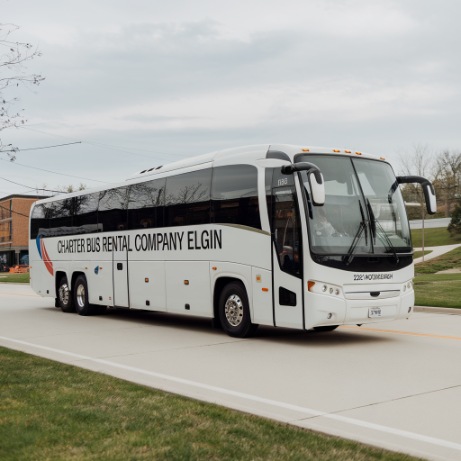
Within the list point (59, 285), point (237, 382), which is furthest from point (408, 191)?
point (237, 382)

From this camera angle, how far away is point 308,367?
9578 millimetres

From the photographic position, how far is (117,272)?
17109 millimetres

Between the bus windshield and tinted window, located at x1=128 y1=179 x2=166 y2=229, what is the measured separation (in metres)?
4.44

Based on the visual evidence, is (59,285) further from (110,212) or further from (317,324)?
(317,324)

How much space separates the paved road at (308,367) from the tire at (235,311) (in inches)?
8.6

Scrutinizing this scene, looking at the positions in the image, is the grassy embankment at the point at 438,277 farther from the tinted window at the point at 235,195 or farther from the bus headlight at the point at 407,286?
the tinted window at the point at 235,195

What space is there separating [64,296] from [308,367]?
11998mm

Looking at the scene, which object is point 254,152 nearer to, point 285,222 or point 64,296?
point 285,222

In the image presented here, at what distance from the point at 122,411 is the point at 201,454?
165 cm

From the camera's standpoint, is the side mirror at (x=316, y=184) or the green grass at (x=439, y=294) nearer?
the side mirror at (x=316, y=184)

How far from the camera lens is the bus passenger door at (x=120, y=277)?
16703mm

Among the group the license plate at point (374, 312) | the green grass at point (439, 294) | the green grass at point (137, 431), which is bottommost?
the green grass at point (439, 294)

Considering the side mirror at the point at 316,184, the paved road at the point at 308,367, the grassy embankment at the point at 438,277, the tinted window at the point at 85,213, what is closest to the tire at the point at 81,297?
the tinted window at the point at 85,213

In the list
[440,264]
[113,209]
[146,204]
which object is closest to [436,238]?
[440,264]
